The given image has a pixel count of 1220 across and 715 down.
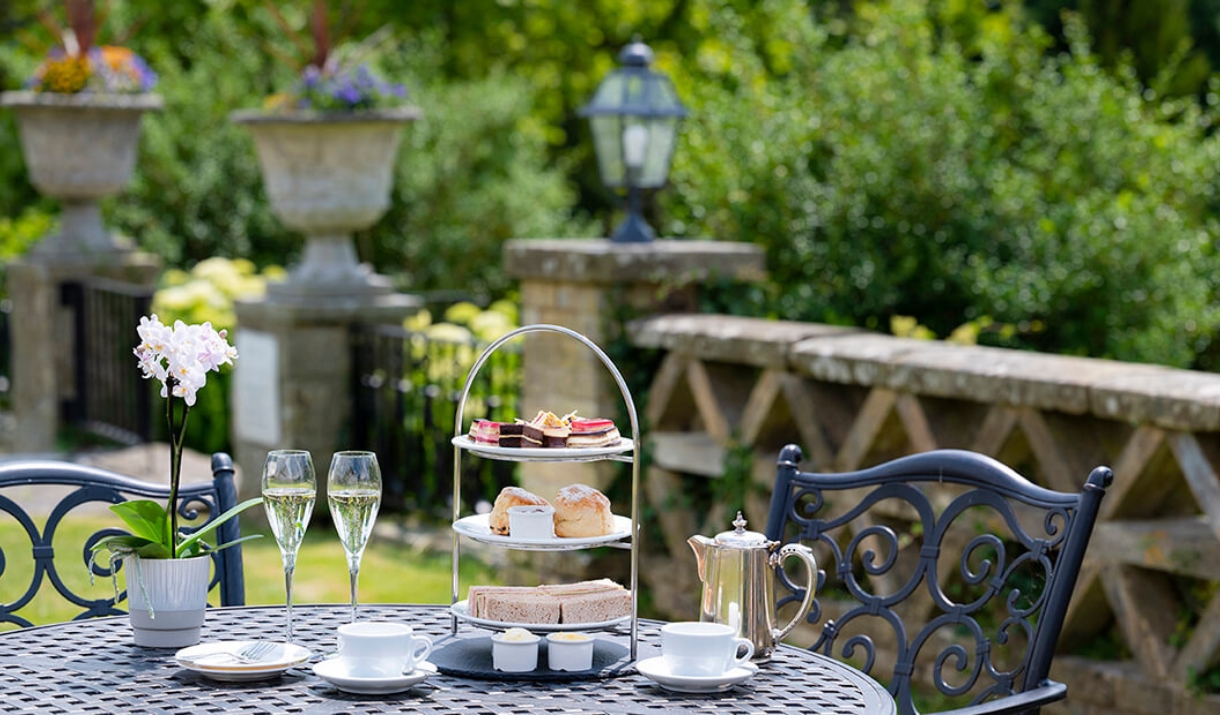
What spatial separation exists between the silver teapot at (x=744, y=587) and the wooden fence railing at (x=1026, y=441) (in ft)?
6.01

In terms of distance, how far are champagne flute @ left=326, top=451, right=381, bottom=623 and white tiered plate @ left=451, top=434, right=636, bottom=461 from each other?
6.4 inches

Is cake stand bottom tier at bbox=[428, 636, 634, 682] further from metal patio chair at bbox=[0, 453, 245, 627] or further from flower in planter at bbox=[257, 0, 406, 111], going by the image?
flower in planter at bbox=[257, 0, 406, 111]

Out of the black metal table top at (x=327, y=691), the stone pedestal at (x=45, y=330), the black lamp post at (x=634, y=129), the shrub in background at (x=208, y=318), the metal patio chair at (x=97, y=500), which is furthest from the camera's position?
the stone pedestal at (x=45, y=330)

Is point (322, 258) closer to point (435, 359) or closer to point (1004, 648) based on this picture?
point (435, 359)

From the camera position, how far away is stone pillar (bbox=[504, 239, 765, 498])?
6.11m

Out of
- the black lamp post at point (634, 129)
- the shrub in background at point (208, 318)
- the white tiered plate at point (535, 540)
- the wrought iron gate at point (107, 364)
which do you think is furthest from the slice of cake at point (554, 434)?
the wrought iron gate at point (107, 364)

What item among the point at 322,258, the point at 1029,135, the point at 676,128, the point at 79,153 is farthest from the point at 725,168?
the point at 79,153

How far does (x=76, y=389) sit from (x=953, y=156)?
550cm

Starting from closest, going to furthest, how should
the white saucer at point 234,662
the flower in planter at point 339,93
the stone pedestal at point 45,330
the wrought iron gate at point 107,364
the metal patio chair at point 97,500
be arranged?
the white saucer at point 234,662 < the metal patio chair at point 97,500 < the flower in planter at point 339,93 < the wrought iron gate at point 107,364 < the stone pedestal at point 45,330

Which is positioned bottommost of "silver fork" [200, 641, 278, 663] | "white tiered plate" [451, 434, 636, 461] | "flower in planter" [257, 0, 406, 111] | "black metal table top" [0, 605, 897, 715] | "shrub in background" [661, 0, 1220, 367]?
"black metal table top" [0, 605, 897, 715]

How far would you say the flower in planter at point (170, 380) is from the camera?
266cm

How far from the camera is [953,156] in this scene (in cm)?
708

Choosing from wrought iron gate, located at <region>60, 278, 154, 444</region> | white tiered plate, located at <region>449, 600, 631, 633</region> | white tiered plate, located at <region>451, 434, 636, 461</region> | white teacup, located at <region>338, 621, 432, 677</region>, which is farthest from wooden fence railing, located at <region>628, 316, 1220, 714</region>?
wrought iron gate, located at <region>60, 278, 154, 444</region>

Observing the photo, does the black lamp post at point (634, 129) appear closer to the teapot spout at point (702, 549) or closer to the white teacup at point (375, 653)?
the teapot spout at point (702, 549)
